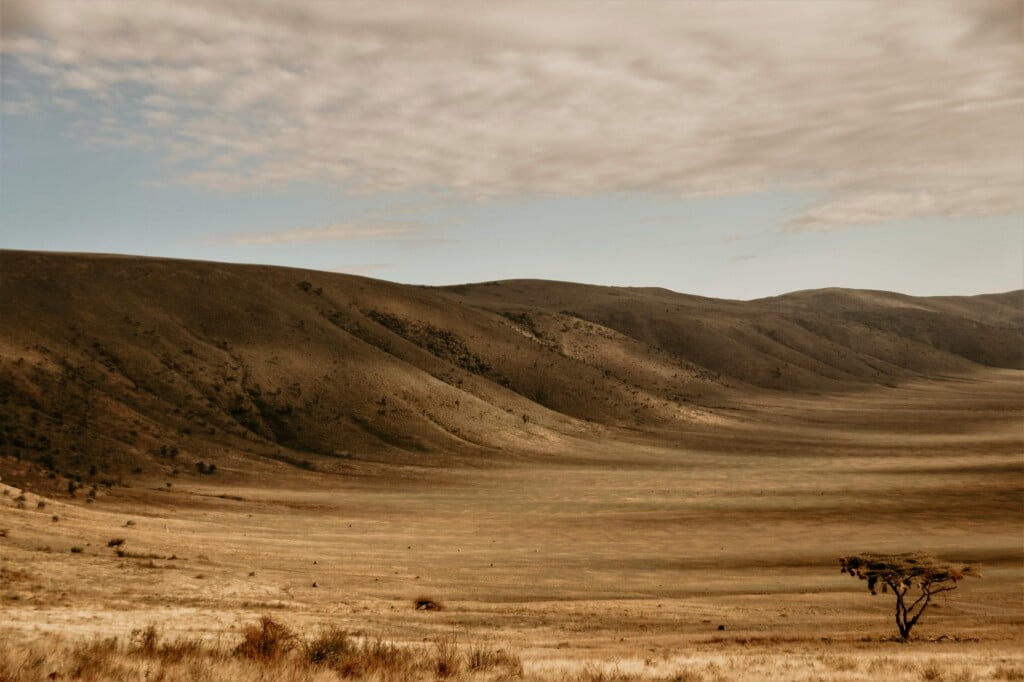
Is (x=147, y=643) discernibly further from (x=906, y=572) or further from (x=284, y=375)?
(x=284, y=375)

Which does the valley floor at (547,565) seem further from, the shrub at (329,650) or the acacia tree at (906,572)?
the acacia tree at (906,572)

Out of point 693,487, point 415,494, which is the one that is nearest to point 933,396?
point 693,487

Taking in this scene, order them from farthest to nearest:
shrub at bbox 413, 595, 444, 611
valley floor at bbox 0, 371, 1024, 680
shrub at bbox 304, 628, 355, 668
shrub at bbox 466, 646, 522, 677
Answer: shrub at bbox 413, 595, 444, 611 < valley floor at bbox 0, 371, 1024, 680 < shrub at bbox 466, 646, 522, 677 < shrub at bbox 304, 628, 355, 668

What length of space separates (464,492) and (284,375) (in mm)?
27490

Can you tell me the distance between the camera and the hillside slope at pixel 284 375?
6184 centimetres

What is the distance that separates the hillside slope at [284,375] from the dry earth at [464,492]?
1.09ft

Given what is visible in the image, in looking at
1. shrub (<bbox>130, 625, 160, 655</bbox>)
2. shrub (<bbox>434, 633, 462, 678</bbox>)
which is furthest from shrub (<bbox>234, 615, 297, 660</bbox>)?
shrub (<bbox>434, 633, 462, 678</bbox>)

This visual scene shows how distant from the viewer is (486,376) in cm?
9538

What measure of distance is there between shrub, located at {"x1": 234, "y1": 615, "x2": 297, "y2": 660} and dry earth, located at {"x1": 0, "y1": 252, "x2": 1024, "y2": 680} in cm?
60

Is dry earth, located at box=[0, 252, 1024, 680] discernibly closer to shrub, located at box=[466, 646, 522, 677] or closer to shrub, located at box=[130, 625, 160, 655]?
shrub, located at box=[466, 646, 522, 677]

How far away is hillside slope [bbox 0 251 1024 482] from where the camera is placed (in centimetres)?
6184

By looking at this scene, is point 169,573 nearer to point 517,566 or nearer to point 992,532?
point 517,566

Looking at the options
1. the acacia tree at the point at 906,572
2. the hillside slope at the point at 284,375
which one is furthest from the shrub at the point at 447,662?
the hillside slope at the point at 284,375

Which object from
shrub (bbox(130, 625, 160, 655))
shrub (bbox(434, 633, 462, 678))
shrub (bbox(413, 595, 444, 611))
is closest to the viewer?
shrub (bbox(130, 625, 160, 655))
